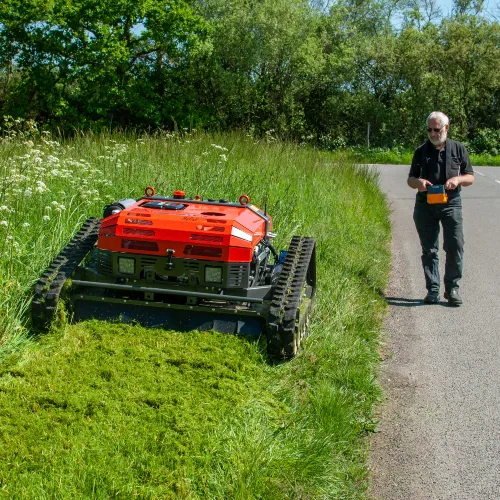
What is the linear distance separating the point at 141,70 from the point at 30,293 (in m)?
31.7

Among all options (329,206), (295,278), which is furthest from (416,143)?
→ (295,278)

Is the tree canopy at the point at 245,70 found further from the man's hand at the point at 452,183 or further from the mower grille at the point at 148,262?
the mower grille at the point at 148,262

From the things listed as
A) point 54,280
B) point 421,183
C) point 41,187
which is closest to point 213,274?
point 54,280

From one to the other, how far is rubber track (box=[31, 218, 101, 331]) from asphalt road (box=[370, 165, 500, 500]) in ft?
8.29

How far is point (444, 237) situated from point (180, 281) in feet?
12.0

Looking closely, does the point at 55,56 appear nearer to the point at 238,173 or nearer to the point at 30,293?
the point at 238,173

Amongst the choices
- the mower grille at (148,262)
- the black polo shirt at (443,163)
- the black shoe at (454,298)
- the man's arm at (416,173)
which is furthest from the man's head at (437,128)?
the mower grille at (148,262)

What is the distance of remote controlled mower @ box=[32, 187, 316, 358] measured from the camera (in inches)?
224

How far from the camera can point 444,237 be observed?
332 inches

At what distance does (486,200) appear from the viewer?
58.1 feet

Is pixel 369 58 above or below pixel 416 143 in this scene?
above

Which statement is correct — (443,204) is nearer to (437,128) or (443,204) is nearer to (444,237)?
(444,237)

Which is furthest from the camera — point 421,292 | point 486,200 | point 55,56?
point 55,56

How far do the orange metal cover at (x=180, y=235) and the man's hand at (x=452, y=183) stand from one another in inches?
115
